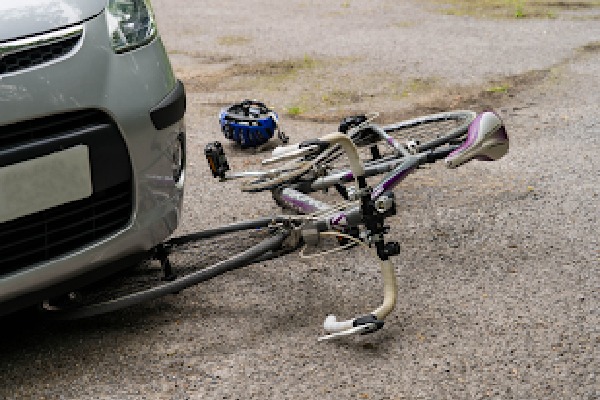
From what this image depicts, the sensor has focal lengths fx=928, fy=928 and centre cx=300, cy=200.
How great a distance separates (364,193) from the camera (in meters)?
3.29

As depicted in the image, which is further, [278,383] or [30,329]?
[30,329]

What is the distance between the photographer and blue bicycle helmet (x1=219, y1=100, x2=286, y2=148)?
5562mm

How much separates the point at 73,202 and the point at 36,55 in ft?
1.61

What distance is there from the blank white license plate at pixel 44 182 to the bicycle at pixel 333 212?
0.58 m

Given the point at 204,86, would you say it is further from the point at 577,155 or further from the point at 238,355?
the point at 238,355

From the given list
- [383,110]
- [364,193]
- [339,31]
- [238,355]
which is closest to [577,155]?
[383,110]

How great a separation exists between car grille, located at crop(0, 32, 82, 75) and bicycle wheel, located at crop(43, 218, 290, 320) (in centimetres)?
96

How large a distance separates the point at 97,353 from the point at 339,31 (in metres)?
6.56

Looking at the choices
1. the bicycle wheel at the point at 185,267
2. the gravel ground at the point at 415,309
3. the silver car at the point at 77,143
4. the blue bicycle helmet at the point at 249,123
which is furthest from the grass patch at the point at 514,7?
the silver car at the point at 77,143

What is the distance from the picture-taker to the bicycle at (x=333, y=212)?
10.8 feet

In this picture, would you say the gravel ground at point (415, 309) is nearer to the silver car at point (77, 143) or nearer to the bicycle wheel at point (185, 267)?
the bicycle wheel at point (185, 267)

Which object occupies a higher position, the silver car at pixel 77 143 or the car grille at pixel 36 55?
the car grille at pixel 36 55

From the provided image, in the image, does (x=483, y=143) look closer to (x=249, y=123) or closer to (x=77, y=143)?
(x=77, y=143)

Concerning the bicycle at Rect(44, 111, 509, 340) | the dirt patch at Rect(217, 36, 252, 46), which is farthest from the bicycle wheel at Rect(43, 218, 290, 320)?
the dirt patch at Rect(217, 36, 252, 46)
